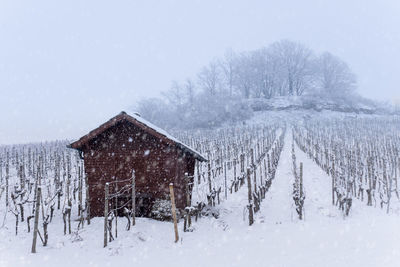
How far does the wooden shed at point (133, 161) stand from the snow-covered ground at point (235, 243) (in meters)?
1.02

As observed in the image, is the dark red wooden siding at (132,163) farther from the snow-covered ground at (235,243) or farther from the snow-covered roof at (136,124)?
the snow-covered ground at (235,243)

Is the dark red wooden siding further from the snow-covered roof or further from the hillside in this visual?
the hillside

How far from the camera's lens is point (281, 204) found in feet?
47.3

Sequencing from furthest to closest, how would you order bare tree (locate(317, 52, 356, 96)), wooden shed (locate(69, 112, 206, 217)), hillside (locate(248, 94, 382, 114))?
bare tree (locate(317, 52, 356, 96)), hillside (locate(248, 94, 382, 114)), wooden shed (locate(69, 112, 206, 217))

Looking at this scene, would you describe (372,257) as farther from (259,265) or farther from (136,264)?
(136,264)

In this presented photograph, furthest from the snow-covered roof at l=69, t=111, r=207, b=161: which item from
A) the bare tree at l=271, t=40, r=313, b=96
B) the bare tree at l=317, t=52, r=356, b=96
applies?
the bare tree at l=317, t=52, r=356, b=96

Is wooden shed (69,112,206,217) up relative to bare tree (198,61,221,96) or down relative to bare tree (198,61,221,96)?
down

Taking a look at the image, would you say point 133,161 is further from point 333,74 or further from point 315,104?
point 333,74

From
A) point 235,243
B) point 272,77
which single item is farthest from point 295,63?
point 235,243

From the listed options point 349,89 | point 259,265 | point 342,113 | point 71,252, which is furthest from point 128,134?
point 349,89

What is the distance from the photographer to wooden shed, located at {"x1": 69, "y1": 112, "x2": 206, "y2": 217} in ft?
40.6

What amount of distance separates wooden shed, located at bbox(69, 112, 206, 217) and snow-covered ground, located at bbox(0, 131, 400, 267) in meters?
1.02

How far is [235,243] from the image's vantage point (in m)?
9.62

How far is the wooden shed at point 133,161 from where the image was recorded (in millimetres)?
12367
